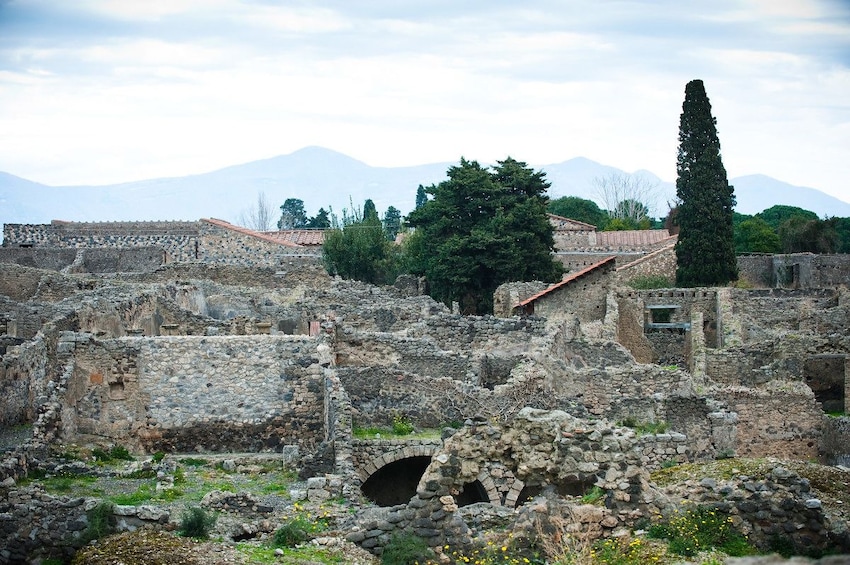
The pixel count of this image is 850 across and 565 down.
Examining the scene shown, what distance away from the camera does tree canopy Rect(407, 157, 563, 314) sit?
49.6 m

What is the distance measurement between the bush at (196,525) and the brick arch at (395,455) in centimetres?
559

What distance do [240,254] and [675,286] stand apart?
16545 mm

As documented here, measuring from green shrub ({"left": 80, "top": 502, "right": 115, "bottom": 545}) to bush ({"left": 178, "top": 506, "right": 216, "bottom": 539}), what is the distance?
862 mm

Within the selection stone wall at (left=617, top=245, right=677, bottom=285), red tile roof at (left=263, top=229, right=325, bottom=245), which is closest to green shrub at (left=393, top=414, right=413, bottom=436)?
stone wall at (left=617, top=245, right=677, bottom=285)

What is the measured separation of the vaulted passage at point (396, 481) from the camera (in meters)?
24.2

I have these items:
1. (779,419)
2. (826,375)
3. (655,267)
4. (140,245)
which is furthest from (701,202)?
(779,419)

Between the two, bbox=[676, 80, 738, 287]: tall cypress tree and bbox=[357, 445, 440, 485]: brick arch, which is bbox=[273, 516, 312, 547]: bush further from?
bbox=[676, 80, 738, 287]: tall cypress tree

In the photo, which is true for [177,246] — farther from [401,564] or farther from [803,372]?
[401,564]

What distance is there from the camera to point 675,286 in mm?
52781

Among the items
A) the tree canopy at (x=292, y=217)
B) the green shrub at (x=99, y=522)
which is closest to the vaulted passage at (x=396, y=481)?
the green shrub at (x=99, y=522)

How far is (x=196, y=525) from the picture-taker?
58.4 feet

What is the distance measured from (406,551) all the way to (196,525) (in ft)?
9.08

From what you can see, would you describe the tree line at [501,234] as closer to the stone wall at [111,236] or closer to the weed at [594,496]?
the stone wall at [111,236]

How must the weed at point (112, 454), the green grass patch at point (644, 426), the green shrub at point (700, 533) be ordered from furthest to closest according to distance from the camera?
the green grass patch at point (644, 426)
the weed at point (112, 454)
the green shrub at point (700, 533)
